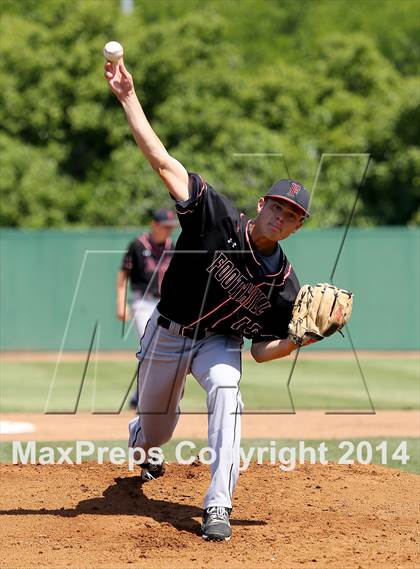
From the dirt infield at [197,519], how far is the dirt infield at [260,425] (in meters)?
1.85

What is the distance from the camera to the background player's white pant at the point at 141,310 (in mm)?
9891

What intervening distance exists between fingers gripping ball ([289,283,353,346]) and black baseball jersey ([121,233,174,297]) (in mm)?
4837

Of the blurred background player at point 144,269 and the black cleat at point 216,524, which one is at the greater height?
the blurred background player at point 144,269

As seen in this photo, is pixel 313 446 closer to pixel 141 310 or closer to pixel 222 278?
pixel 141 310

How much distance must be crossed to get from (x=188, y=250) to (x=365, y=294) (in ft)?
40.8

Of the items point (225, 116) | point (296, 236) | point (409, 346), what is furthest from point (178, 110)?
point (409, 346)

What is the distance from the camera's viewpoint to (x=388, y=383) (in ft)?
43.8

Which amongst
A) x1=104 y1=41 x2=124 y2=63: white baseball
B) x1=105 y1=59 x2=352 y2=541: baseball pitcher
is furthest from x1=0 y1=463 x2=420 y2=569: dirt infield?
x1=104 y1=41 x2=124 y2=63: white baseball

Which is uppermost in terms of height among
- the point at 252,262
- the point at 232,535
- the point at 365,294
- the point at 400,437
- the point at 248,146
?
the point at 248,146

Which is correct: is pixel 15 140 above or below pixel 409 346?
above

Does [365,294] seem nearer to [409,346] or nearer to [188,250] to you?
[409,346]

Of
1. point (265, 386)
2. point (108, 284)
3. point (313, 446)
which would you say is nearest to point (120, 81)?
point (313, 446)
